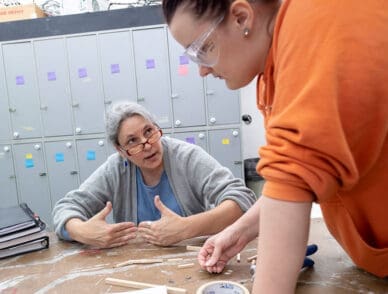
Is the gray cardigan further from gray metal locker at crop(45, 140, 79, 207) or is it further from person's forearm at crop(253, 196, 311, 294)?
gray metal locker at crop(45, 140, 79, 207)

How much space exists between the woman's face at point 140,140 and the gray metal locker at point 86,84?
Result: 1.93m

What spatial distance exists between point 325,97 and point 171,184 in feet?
4.15

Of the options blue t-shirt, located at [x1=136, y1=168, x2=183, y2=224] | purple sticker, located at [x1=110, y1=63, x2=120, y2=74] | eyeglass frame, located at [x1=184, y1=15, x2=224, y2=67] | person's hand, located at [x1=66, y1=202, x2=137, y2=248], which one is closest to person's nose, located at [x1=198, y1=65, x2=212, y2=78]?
eyeglass frame, located at [x1=184, y1=15, x2=224, y2=67]

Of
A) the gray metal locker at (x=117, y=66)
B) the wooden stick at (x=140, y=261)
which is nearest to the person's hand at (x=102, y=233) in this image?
the wooden stick at (x=140, y=261)

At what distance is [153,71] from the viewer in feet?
10.9

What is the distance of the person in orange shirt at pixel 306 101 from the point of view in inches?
16.4

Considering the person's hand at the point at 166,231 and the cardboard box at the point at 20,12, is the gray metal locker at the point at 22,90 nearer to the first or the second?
the cardboard box at the point at 20,12

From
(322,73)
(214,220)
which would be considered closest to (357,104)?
(322,73)

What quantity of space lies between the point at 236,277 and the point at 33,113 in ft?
10.6

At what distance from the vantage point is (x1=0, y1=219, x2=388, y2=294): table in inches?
33.8

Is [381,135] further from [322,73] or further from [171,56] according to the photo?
[171,56]

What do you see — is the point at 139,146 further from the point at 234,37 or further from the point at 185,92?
the point at 185,92

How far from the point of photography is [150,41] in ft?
10.8

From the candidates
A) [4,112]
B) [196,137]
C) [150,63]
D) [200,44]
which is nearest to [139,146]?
[200,44]
